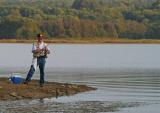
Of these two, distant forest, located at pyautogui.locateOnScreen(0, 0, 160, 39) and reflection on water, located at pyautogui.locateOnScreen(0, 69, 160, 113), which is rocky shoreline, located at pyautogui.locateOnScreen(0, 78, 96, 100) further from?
distant forest, located at pyautogui.locateOnScreen(0, 0, 160, 39)

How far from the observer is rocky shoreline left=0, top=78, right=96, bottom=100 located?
21969 mm

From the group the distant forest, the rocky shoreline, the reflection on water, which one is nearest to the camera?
the reflection on water

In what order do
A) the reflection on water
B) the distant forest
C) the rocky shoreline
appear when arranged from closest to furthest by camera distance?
the reflection on water, the rocky shoreline, the distant forest

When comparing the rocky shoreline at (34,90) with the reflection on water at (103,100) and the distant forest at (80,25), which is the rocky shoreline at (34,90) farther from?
the distant forest at (80,25)

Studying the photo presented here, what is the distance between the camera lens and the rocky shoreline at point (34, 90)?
21969 millimetres

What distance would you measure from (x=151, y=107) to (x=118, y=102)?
162cm

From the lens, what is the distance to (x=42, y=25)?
14250cm

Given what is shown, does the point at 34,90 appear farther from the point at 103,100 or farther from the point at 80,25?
the point at 80,25

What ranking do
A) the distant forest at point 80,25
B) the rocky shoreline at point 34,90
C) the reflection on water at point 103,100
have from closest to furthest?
the reflection on water at point 103,100, the rocky shoreline at point 34,90, the distant forest at point 80,25

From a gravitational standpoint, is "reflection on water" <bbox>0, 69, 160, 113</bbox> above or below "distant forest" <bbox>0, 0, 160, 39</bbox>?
above

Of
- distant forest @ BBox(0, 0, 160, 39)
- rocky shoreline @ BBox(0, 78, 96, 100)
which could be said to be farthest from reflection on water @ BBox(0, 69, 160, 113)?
distant forest @ BBox(0, 0, 160, 39)

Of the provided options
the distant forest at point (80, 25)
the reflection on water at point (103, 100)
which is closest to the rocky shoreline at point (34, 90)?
the reflection on water at point (103, 100)

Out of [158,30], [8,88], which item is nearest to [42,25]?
[158,30]

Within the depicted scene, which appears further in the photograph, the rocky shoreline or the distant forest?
the distant forest
